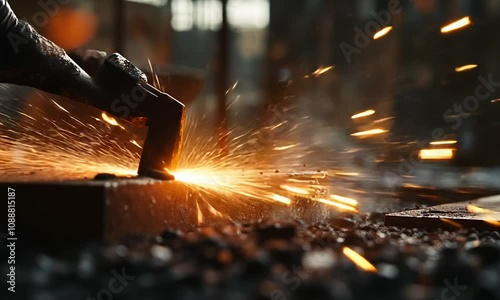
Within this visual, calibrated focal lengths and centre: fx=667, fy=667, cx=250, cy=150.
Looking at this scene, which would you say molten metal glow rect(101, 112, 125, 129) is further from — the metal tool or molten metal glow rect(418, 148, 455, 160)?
molten metal glow rect(418, 148, 455, 160)

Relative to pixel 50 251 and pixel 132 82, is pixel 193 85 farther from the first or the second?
pixel 50 251

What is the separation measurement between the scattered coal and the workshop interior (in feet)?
0.03

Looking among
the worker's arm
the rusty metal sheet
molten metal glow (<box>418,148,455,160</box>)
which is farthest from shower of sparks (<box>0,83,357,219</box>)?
molten metal glow (<box>418,148,455,160</box>)

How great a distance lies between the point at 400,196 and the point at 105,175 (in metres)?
4.18

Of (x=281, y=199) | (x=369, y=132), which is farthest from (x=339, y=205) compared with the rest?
(x=369, y=132)

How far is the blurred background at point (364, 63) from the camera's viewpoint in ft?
29.5

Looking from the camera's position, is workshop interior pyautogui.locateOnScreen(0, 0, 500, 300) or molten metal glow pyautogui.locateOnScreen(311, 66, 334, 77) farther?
molten metal glow pyautogui.locateOnScreen(311, 66, 334, 77)

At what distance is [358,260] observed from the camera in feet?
8.50

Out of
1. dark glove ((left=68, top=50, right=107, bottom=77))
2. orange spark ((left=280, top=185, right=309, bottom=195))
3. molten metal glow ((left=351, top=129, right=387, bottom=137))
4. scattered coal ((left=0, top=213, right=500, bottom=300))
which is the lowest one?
scattered coal ((left=0, top=213, right=500, bottom=300))

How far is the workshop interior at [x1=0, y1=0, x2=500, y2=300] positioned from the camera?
2.30 meters

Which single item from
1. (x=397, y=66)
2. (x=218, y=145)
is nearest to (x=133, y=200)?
(x=218, y=145)

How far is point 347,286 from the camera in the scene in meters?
2.11

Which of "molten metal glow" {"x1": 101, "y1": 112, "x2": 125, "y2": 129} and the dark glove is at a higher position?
the dark glove

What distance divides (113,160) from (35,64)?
5.07 feet
